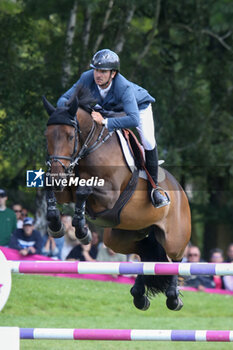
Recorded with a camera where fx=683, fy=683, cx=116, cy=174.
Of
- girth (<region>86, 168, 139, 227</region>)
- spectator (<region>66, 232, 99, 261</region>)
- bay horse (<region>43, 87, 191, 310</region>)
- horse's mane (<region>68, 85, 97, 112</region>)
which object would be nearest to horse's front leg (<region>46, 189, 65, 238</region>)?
bay horse (<region>43, 87, 191, 310</region>)

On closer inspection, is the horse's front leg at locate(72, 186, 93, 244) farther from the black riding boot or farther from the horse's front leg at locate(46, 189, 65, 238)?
the black riding boot

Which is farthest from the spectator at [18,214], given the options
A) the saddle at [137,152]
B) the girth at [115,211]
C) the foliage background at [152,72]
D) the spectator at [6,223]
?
the girth at [115,211]

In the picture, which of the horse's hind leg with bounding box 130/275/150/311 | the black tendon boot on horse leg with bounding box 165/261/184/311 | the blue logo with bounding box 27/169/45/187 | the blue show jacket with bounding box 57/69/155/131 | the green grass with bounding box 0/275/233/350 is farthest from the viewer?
the green grass with bounding box 0/275/233/350

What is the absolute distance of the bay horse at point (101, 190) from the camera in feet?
17.4

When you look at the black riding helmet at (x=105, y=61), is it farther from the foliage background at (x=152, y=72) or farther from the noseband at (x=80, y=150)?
the foliage background at (x=152, y=72)

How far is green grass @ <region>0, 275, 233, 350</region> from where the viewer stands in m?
8.61

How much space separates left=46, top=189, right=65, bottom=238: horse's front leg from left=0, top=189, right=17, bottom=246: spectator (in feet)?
12.4

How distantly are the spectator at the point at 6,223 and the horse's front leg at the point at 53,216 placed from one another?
378 cm

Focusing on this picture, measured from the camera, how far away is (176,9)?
49.1ft

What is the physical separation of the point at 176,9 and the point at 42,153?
5.48 meters

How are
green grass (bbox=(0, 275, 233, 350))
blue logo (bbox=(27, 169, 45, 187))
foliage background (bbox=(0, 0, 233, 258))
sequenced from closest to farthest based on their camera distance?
blue logo (bbox=(27, 169, 45, 187)), green grass (bbox=(0, 275, 233, 350)), foliage background (bbox=(0, 0, 233, 258))

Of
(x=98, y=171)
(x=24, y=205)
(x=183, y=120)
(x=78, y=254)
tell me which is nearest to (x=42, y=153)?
(x=78, y=254)

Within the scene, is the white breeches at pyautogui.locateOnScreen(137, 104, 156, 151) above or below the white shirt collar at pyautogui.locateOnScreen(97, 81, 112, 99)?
below

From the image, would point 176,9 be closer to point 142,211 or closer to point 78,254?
point 78,254
